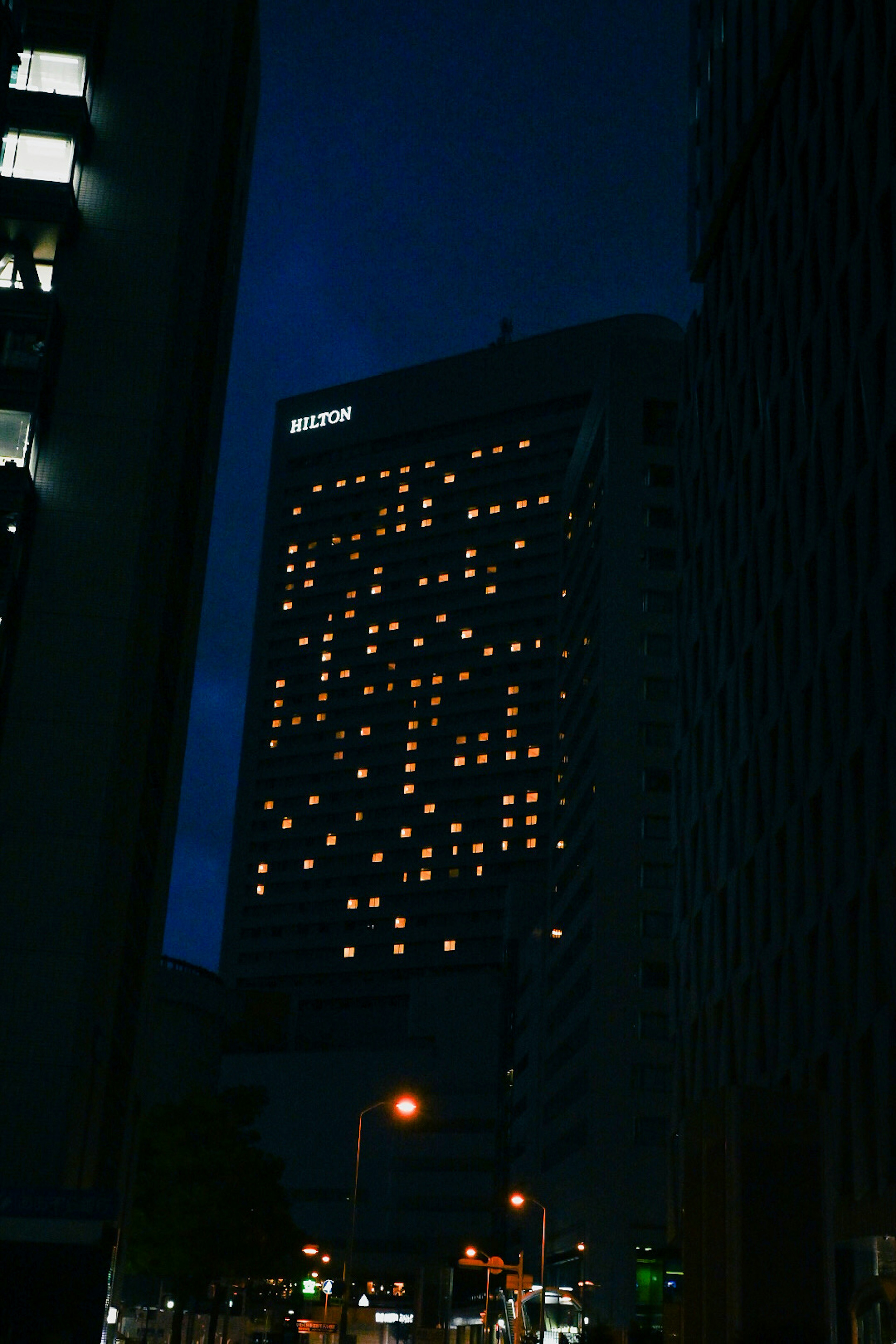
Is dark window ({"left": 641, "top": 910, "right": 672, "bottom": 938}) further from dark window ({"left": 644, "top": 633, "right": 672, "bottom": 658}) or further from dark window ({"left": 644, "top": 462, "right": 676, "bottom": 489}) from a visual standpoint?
dark window ({"left": 644, "top": 462, "right": 676, "bottom": 489})

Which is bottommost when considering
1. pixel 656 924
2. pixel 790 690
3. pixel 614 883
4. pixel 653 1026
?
pixel 653 1026

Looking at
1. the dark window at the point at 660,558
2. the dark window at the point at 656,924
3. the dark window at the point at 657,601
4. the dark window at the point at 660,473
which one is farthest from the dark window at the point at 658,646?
the dark window at the point at 656,924

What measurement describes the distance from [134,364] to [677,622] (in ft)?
128

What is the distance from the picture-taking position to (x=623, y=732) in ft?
330

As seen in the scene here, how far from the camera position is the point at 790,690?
2290 inches

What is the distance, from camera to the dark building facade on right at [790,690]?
44.0m

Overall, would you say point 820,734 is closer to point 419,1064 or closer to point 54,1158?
point 54,1158

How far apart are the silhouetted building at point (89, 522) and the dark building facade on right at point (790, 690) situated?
19.3 m

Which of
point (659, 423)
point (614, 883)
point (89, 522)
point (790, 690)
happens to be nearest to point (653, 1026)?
point (614, 883)

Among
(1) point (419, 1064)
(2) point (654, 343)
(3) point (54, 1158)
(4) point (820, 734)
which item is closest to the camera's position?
(3) point (54, 1158)

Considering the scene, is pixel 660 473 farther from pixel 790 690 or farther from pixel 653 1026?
pixel 790 690

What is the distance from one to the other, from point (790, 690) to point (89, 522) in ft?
91.1

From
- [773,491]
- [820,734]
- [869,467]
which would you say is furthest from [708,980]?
[869,467]

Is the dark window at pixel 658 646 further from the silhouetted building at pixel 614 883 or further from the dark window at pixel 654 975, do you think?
the dark window at pixel 654 975
